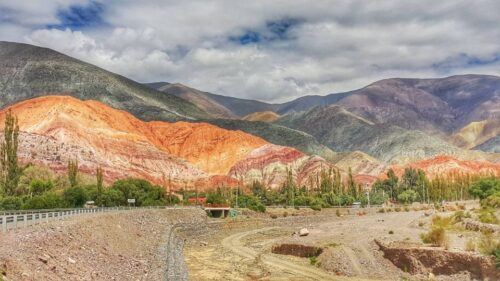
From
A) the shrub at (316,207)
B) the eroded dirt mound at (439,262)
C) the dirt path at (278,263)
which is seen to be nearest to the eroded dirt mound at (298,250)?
the dirt path at (278,263)

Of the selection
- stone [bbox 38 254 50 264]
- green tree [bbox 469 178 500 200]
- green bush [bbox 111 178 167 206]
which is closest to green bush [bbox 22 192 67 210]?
green bush [bbox 111 178 167 206]

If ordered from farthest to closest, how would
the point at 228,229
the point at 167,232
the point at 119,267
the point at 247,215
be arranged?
1. the point at 247,215
2. the point at 228,229
3. the point at 167,232
4. the point at 119,267

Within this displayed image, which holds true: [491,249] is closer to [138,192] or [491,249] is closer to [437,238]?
[437,238]

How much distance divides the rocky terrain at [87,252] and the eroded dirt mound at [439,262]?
55.7 feet

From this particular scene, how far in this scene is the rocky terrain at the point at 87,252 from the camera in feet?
76.7

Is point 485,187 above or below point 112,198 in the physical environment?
above

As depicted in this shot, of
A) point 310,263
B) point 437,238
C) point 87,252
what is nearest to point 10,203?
point 310,263

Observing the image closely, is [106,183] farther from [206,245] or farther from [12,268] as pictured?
[12,268]

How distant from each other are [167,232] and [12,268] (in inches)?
1984

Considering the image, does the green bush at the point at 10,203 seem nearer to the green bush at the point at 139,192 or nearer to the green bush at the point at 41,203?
the green bush at the point at 41,203

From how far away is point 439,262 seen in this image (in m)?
36.7

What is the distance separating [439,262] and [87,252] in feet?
77.6

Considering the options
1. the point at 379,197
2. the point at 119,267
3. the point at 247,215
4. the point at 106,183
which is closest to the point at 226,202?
the point at 247,215

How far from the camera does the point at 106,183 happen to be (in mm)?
159875
